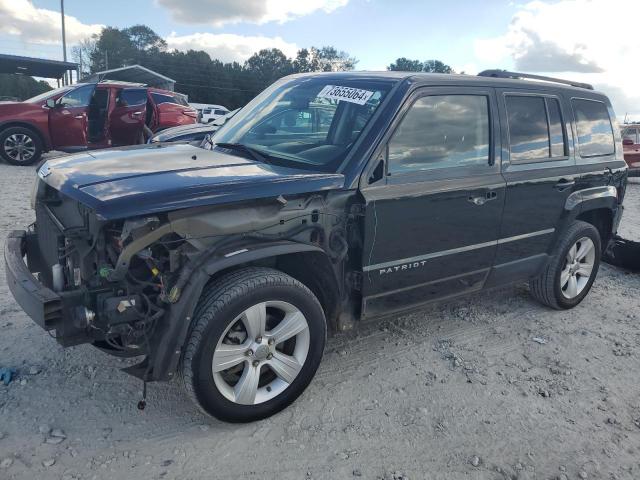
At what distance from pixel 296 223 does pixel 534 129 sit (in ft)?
7.53

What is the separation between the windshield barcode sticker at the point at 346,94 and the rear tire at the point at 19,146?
31.3 feet

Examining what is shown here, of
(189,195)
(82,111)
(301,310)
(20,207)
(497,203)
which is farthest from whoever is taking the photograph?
(82,111)

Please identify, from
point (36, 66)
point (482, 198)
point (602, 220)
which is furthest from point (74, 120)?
point (36, 66)

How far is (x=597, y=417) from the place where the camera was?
324 centimetres

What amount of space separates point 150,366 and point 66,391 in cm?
86

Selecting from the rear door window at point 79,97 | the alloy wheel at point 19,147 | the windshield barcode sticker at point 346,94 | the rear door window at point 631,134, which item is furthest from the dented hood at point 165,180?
the rear door window at point 631,134

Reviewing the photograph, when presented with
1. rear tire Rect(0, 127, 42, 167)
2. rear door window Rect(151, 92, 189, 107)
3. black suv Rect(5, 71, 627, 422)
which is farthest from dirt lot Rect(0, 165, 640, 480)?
→ rear door window Rect(151, 92, 189, 107)

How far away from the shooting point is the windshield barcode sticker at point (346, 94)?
3.50 metres

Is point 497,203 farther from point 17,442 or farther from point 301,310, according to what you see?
point 17,442

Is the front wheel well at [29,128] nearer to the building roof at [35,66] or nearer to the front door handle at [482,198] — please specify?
the front door handle at [482,198]

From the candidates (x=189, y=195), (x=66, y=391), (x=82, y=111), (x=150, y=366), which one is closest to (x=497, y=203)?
(x=189, y=195)

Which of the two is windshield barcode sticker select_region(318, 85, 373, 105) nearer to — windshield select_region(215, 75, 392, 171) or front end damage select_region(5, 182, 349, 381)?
windshield select_region(215, 75, 392, 171)

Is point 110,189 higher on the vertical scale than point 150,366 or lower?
higher

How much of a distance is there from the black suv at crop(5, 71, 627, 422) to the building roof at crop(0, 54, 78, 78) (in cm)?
2324
